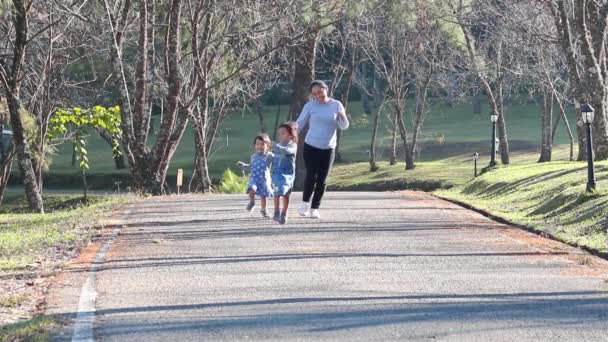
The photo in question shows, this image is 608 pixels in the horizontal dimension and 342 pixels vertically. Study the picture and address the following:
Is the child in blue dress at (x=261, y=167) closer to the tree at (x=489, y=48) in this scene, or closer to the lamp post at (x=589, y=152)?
the lamp post at (x=589, y=152)

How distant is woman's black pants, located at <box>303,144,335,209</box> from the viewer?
48.9 ft

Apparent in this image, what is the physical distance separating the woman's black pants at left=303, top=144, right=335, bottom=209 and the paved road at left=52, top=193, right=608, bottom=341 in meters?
0.45

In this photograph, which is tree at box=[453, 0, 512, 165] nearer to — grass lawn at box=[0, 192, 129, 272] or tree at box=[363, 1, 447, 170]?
tree at box=[363, 1, 447, 170]

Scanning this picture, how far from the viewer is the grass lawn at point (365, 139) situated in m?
61.0

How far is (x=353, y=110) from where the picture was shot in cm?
7969

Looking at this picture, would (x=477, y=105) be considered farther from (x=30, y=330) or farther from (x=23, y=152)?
(x=30, y=330)

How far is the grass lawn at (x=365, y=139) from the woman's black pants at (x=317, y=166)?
138 feet

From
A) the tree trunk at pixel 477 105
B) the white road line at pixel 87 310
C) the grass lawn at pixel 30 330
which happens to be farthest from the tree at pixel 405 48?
the grass lawn at pixel 30 330

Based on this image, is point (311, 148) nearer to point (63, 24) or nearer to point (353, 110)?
point (63, 24)

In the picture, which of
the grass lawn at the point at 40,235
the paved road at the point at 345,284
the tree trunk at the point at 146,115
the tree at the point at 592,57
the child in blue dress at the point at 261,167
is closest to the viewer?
the paved road at the point at 345,284

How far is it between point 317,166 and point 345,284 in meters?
5.66

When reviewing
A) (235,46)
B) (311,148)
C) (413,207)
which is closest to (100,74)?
(235,46)

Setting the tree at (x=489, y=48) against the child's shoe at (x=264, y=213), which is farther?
the tree at (x=489, y=48)

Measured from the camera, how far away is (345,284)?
9.45 meters
